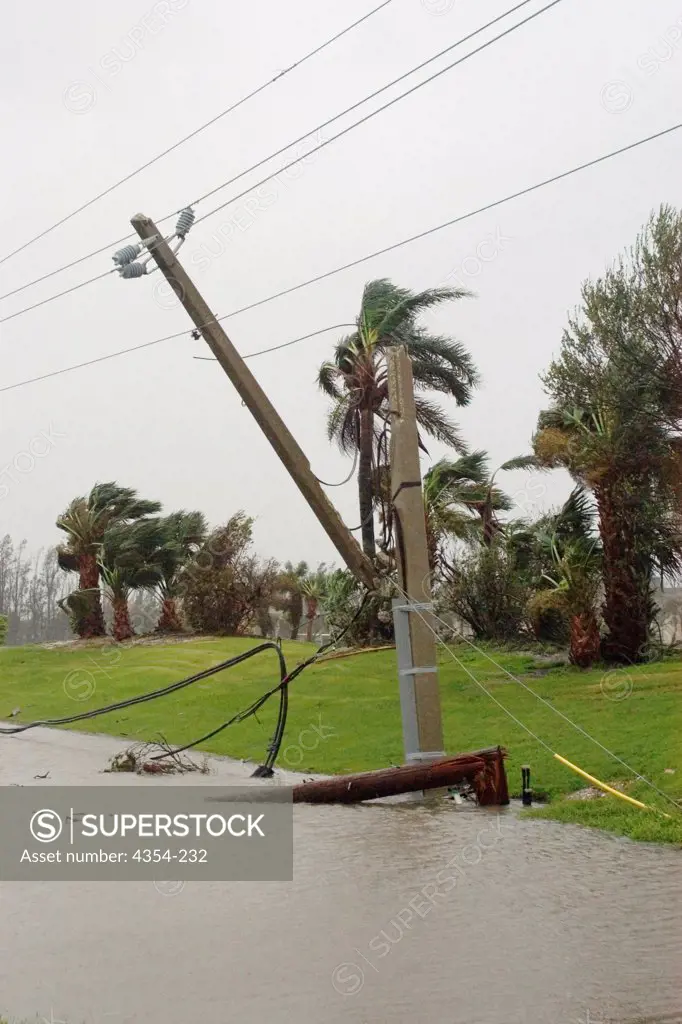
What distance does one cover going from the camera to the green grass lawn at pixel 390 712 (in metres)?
11.9

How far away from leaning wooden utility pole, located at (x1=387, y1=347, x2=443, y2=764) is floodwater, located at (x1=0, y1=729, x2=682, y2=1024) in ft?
5.65

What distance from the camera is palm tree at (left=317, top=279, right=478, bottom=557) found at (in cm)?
2852

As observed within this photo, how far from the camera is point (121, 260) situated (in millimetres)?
12992

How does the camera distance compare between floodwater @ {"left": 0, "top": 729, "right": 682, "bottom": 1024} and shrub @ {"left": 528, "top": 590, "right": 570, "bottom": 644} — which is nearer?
floodwater @ {"left": 0, "top": 729, "right": 682, "bottom": 1024}

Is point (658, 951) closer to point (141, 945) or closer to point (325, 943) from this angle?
point (325, 943)

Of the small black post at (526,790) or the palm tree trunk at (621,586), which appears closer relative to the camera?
the small black post at (526,790)

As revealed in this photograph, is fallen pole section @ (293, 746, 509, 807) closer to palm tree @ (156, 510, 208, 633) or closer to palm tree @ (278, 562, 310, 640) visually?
palm tree @ (156, 510, 208, 633)

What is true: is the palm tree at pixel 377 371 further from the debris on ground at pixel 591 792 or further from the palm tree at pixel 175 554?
the debris on ground at pixel 591 792

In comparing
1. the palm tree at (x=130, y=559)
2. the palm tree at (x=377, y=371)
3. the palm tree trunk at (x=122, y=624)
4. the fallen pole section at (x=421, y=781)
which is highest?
the palm tree at (x=377, y=371)

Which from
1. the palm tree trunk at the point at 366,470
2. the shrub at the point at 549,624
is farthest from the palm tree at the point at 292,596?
the shrub at the point at 549,624

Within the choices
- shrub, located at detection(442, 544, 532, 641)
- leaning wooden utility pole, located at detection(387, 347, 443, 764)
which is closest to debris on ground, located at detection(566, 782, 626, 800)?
leaning wooden utility pole, located at detection(387, 347, 443, 764)

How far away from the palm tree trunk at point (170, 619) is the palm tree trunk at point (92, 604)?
8.50ft

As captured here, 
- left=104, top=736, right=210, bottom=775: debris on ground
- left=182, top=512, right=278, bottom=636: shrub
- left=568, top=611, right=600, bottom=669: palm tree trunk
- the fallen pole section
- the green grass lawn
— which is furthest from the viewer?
left=182, top=512, right=278, bottom=636: shrub

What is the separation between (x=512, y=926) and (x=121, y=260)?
9.44m
